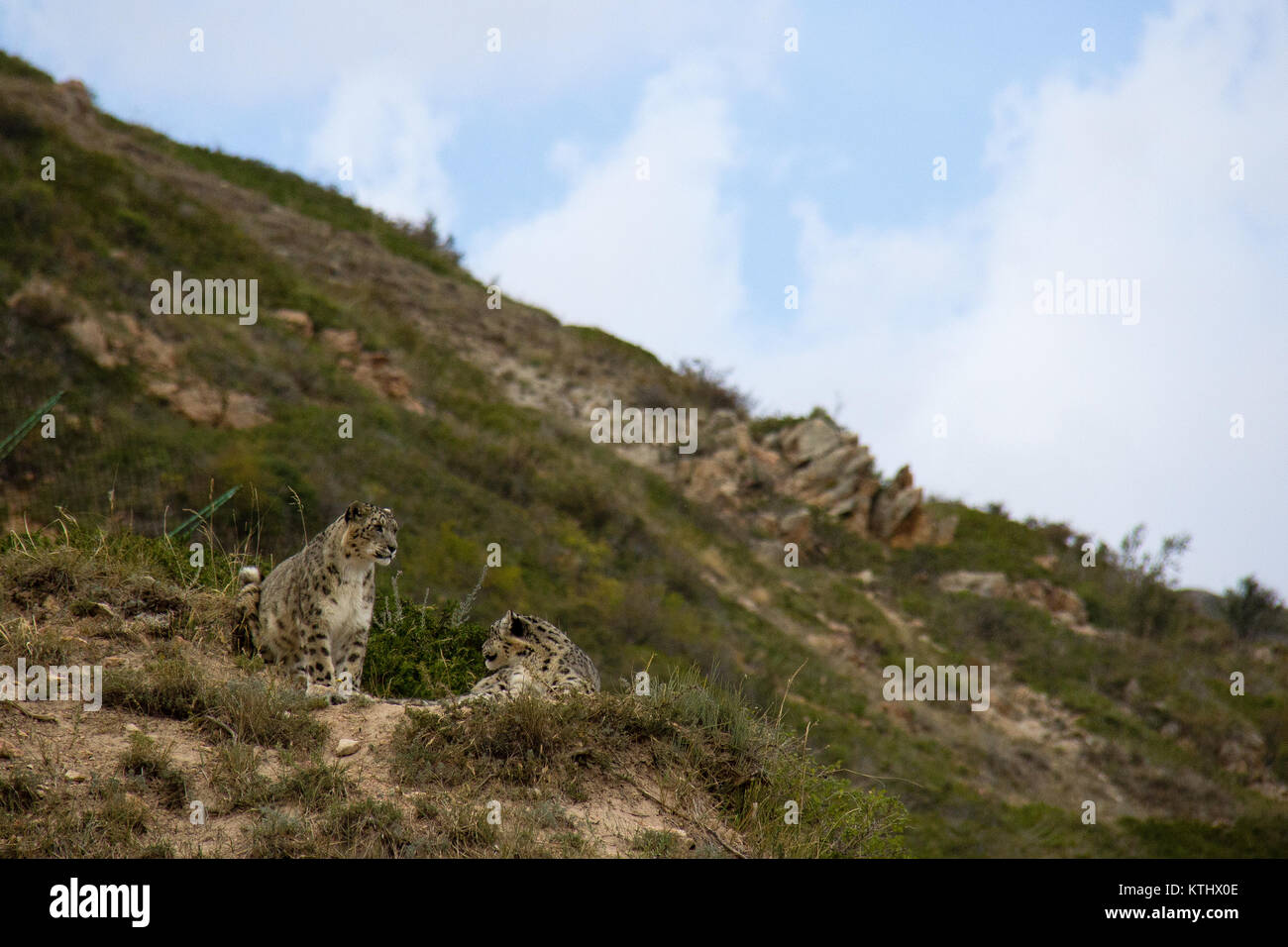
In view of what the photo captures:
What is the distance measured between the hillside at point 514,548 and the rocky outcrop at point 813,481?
15 centimetres

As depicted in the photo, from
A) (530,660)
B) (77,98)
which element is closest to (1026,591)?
(530,660)

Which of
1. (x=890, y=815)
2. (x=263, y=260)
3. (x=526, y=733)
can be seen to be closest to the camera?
(x=526, y=733)

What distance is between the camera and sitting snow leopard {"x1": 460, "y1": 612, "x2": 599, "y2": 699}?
822 centimetres

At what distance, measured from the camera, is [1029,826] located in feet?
78.2

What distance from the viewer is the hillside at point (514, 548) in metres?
7.62

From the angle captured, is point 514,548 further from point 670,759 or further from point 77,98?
point 77,98

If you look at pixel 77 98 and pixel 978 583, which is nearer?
pixel 77 98

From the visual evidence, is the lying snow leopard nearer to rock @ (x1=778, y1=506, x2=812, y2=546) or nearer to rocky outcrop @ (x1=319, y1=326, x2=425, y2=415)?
rocky outcrop @ (x1=319, y1=326, x2=425, y2=415)

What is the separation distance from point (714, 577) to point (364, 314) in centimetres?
1546

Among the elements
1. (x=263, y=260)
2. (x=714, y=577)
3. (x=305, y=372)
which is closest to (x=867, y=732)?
(x=714, y=577)

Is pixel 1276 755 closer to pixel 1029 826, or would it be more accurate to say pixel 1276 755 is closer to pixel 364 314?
pixel 1029 826

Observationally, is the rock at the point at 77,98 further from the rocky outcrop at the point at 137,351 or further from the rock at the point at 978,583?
the rock at the point at 978,583

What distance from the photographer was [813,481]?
41.8m

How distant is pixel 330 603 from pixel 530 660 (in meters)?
1.72
